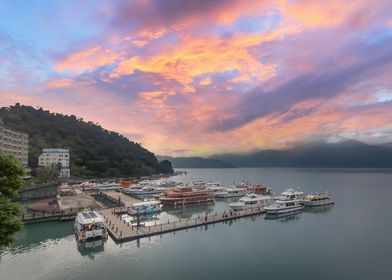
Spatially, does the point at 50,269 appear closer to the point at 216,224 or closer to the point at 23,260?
the point at 23,260

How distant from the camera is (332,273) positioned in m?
41.1

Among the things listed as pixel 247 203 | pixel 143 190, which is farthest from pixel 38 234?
pixel 143 190

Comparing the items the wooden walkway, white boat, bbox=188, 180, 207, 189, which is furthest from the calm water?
white boat, bbox=188, 180, 207, 189

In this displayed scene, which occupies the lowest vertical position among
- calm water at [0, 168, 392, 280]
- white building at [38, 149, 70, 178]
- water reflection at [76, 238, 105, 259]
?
calm water at [0, 168, 392, 280]

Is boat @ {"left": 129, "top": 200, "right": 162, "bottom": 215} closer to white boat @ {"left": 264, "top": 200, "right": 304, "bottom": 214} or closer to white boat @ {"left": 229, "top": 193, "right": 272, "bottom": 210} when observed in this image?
white boat @ {"left": 229, "top": 193, "right": 272, "bottom": 210}

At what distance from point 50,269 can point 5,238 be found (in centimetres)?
2134

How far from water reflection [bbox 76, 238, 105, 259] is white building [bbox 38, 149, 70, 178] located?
5554 inches

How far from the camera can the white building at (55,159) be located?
7160 inches

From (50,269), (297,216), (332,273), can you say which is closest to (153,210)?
(297,216)

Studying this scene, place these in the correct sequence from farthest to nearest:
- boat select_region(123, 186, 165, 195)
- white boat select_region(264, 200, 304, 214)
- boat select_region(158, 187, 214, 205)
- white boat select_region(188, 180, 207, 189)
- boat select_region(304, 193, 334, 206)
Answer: white boat select_region(188, 180, 207, 189) < boat select_region(123, 186, 165, 195) < boat select_region(158, 187, 214, 205) < boat select_region(304, 193, 334, 206) < white boat select_region(264, 200, 304, 214)

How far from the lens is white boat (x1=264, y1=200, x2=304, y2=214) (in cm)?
8150

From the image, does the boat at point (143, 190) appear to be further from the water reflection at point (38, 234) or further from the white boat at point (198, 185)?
the water reflection at point (38, 234)

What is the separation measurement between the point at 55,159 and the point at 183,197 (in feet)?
371

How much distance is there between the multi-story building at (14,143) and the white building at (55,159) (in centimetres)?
1241
